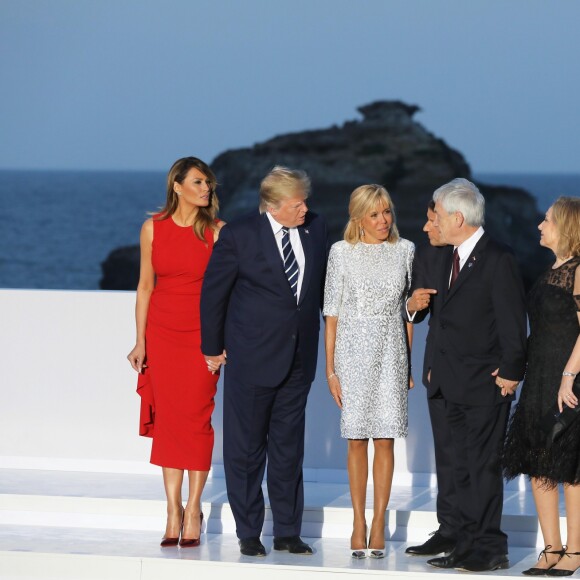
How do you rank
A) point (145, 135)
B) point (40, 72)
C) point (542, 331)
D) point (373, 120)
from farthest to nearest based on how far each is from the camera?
point (40, 72) < point (145, 135) < point (373, 120) < point (542, 331)

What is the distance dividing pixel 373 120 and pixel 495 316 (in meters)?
44.4

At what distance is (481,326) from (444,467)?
61 cm

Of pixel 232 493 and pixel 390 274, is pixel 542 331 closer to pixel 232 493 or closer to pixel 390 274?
pixel 390 274

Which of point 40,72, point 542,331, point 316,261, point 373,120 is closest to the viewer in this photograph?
point 542,331

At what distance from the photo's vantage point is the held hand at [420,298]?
4.59 meters

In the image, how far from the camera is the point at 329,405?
5.95 meters

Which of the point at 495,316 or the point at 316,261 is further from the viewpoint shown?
the point at 316,261

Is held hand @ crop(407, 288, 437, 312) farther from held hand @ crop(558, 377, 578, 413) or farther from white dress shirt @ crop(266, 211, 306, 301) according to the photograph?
held hand @ crop(558, 377, 578, 413)

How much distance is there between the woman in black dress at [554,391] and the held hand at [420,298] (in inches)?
14.8

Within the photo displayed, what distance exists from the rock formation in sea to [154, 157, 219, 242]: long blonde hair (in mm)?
41009

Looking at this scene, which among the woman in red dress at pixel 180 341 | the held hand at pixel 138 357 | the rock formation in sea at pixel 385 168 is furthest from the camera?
the rock formation in sea at pixel 385 168

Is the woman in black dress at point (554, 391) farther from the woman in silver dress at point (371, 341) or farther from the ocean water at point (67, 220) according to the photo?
the ocean water at point (67, 220)

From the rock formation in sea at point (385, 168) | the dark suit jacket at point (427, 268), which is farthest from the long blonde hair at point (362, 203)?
the rock formation in sea at point (385, 168)

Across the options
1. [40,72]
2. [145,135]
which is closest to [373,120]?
[145,135]
